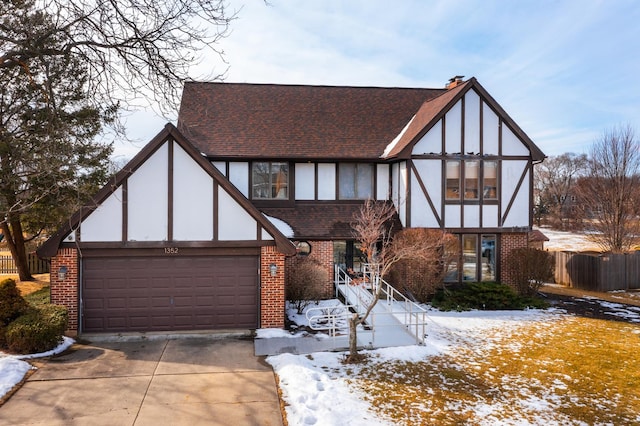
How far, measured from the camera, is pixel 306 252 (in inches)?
642

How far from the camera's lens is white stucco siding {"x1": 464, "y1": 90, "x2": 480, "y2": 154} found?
16781 millimetres

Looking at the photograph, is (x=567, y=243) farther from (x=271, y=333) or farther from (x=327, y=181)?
(x=271, y=333)

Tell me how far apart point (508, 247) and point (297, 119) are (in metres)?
10.2

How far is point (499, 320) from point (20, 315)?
43.1 ft

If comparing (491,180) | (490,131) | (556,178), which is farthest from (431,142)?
(556,178)

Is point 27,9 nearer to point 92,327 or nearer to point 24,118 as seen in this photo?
point 24,118

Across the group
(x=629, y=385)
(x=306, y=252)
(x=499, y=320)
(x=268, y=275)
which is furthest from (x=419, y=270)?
(x=629, y=385)

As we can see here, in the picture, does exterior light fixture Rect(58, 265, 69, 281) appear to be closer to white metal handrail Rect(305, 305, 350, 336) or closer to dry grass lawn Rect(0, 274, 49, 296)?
white metal handrail Rect(305, 305, 350, 336)

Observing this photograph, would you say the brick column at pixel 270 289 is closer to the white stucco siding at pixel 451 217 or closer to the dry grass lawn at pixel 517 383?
the dry grass lawn at pixel 517 383

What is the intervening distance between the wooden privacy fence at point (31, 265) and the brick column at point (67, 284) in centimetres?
1340

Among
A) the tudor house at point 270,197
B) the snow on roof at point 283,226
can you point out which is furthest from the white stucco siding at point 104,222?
the snow on roof at point 283,226

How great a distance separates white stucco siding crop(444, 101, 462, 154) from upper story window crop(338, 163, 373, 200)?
3.15m

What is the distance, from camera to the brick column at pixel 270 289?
39.6 ft

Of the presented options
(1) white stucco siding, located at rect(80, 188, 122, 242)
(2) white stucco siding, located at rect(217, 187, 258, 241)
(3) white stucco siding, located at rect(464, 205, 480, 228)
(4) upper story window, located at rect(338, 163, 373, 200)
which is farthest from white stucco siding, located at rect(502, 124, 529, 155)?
(1) white stucco siding, located at rect(80, 188, 122, 242)
